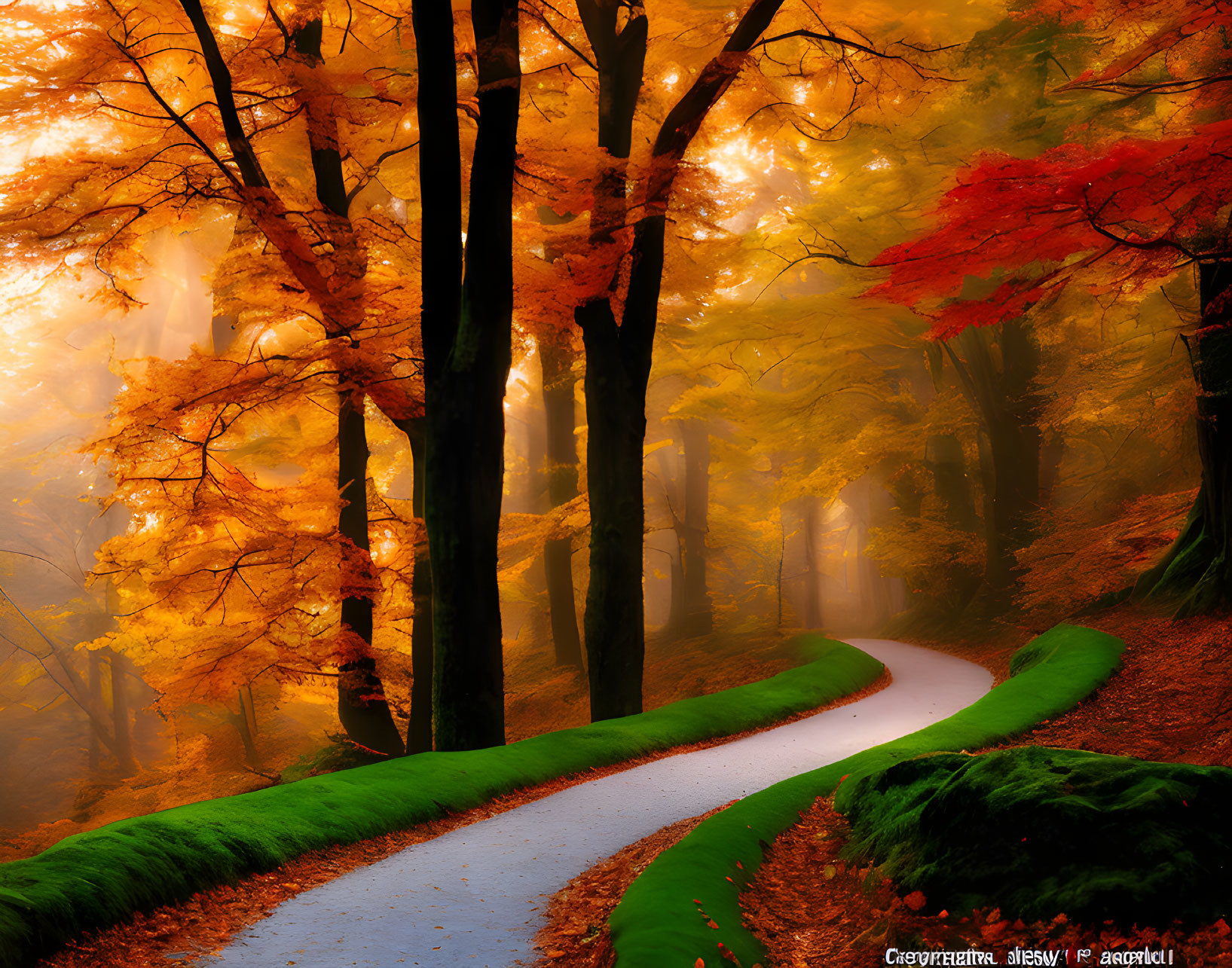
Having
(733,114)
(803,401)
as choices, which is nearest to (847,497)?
(803,401)

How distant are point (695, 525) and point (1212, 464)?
49.7 ft

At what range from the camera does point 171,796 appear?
56.2ft

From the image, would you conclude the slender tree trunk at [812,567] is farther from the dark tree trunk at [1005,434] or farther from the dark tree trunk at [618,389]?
the dark tree trunk at [618,389]

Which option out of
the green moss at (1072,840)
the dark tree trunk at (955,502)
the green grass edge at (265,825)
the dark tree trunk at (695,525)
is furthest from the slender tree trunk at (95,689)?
the green moss at (1072,840)

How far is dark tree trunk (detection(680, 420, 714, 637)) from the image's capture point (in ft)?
79.8

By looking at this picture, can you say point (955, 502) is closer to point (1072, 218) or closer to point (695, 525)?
point (695, 525)

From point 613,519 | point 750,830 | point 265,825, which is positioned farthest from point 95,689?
point 750,830

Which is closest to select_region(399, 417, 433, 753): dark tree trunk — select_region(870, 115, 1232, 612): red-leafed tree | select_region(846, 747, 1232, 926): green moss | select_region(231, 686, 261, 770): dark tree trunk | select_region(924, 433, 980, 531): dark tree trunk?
select_region(870, 115, 1232, 612): red-leafed tree

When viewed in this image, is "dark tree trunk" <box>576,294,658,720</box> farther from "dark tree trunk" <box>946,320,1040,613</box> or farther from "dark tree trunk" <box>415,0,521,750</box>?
"dark tree trunk" <box>946,320,1040,613</box>

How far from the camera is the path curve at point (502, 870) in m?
4.12

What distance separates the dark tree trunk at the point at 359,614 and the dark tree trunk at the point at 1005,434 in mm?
12910

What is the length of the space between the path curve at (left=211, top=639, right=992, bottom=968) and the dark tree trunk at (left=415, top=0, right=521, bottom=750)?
1.72 metres

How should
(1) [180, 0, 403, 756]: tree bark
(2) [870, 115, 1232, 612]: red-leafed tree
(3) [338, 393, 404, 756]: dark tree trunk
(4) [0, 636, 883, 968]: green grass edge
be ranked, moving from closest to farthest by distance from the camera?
1. (4) [0, 636, 883, 968]: green grass edge
2. (2) [870, 115, 1232, 612]: red-leafed tree
3. (1) [180, 0, 403, 756]: tree bark
4. (3) [338, 393, 404, 756]: dark tree trunk

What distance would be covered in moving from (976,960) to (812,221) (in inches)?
585
